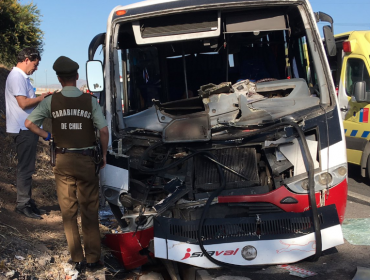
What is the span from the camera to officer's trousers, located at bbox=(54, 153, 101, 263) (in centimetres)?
389

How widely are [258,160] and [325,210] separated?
0.95 metres

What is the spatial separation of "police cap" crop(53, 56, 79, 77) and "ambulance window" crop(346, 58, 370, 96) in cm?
516

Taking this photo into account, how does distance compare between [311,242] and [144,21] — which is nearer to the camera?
[311,242]

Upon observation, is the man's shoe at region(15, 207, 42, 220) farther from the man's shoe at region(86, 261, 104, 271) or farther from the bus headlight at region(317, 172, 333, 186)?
the bus headlight at region(317, 172, 333, 186)

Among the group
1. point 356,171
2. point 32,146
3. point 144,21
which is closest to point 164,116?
point 144,21

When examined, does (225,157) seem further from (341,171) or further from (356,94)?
(356,94)

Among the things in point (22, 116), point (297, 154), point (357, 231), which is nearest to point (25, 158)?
point (22, 116)

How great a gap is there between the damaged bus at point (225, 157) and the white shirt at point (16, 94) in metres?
0.79

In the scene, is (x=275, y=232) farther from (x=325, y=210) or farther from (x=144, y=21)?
(x=144, y=21)

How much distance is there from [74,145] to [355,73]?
5516mm

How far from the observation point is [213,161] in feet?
14.3

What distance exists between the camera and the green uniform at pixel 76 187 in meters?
3.89

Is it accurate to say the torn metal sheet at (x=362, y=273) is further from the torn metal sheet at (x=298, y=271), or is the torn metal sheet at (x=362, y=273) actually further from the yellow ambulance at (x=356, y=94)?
the yellow ambulance at (x=356, y=94)

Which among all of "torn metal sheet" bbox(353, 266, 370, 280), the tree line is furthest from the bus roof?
the tree line
